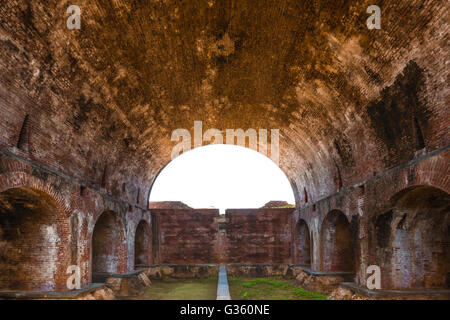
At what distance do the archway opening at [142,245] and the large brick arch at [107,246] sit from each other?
14.9 feet

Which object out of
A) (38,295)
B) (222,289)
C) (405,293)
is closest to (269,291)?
(222,289)

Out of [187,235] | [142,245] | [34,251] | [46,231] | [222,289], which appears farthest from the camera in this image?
[187,235]

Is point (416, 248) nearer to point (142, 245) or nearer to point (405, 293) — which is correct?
point (405, 293)

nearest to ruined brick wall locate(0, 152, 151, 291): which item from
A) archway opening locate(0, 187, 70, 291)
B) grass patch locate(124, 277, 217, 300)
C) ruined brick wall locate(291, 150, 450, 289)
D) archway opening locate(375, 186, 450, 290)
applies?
archway opening locate(0, 187, 70, 291)

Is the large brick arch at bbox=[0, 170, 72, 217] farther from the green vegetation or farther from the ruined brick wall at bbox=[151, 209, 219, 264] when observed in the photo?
the ruined brick wall at bbox=[151, 209, 219, 264]

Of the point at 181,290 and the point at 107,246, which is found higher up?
the point at 107,246

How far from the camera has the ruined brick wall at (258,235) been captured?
20.9 metres

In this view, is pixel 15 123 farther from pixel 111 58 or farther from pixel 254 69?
pixel 254 69

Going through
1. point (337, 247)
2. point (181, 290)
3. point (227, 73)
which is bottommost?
point (181, 290)

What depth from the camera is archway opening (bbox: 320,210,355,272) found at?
46.8ft

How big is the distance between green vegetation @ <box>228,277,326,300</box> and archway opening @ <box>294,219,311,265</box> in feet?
7.18

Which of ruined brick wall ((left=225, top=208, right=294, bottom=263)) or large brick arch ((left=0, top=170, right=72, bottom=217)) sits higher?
large brick arch ((left=0, top=170, right=72, bottom=217))

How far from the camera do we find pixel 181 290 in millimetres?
15125

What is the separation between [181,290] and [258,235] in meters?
7.21
